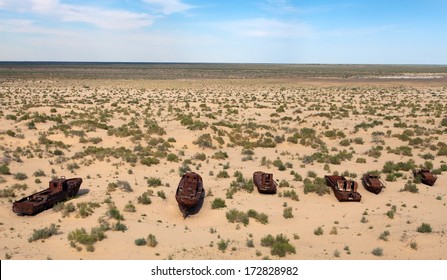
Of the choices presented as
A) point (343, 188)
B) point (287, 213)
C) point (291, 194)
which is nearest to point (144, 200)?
point (287, 213)

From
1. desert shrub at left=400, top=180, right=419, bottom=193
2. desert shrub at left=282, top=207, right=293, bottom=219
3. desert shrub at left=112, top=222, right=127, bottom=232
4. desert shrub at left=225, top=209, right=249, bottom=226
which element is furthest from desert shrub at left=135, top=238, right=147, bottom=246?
desert shrub at left=400, top=180, right=419, bottom=193

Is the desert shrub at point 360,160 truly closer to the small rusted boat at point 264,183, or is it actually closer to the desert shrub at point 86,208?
the small rusted boat at point 264,183

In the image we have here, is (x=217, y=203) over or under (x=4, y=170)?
under

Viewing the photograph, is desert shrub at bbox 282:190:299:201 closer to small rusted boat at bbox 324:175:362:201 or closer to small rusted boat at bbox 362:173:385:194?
small rusted boat at bbox 324:175:362:201

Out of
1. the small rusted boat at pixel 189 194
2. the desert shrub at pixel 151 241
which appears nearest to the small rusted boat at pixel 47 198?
the small rusted boat at pixel 189 194

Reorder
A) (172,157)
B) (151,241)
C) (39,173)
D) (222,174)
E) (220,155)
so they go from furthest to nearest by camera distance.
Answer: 1. (220,155)
2. (172,157)
3. (222,174)
4. (39,173)
5. (151,241)

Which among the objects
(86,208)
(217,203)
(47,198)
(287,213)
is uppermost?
(47,198)

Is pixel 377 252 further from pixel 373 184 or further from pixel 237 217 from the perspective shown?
pixel 373 184
